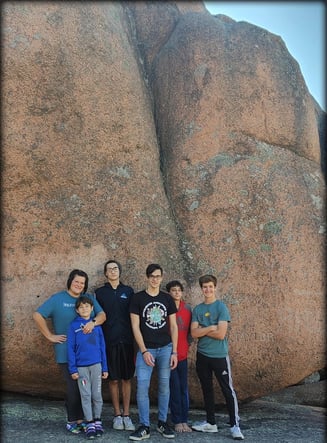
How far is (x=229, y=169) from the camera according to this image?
6031 mm

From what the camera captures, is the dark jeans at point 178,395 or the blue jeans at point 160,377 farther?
the dark jeans at point 178,395

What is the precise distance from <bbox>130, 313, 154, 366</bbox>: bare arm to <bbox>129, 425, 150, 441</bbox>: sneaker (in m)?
0.54

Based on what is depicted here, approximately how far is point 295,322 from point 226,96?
2796mm

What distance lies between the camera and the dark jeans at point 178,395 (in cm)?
479

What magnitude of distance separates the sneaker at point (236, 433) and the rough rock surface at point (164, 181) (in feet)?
2.63

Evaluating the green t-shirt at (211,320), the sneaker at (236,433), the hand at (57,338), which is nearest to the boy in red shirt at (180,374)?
the green t-shirt at (211,320)

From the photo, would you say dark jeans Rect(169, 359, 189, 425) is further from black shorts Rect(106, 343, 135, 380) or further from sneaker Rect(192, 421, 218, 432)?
black shorts Rect(106, 343, 135, 380)

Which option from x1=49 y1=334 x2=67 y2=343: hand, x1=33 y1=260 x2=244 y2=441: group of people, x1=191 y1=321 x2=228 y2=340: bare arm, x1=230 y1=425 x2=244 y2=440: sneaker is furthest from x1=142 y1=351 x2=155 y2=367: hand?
x1=230 y1=425 x2=244 y2=440: sneaker

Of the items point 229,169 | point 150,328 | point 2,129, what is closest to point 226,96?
point 229,169

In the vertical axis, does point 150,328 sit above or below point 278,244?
below

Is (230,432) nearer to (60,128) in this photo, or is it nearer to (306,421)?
(306,421)

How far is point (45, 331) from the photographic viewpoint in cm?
477

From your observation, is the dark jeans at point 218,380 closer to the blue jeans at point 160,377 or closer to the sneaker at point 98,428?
the blue jeans at point 160,377

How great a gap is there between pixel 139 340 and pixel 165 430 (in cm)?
81
